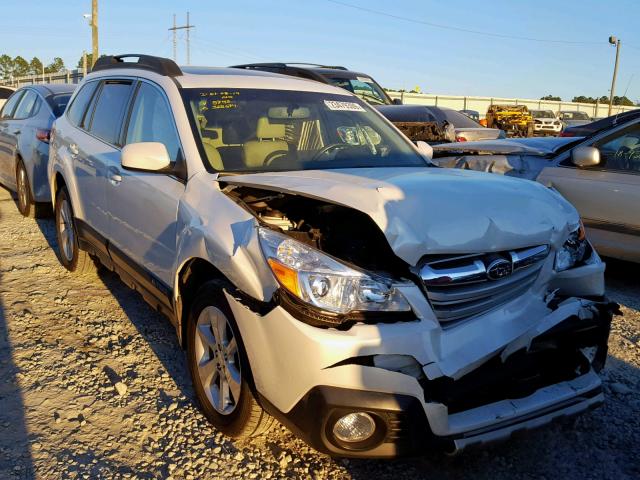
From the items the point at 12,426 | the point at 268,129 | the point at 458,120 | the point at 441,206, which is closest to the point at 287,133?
the point at 268,129

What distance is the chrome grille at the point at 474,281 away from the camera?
2.51 meters

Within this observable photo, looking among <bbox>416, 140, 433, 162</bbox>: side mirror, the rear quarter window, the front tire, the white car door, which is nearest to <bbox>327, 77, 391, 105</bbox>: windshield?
the rear quarter window

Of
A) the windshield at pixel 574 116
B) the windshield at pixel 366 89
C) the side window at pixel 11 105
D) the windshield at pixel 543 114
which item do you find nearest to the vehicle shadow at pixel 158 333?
the side window at pixel 11 105

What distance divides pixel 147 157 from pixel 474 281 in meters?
1.88

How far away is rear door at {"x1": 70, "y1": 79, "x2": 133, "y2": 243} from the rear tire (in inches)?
21.9

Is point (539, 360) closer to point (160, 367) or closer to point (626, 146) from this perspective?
point (160, 367)

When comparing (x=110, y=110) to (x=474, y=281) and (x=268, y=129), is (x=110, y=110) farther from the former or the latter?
(x=474, y=281)

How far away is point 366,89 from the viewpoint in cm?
1194

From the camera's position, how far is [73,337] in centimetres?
428

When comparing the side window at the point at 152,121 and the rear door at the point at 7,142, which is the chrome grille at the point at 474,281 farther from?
the rear door at the point at 7,142

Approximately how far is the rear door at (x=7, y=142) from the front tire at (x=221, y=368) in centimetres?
626

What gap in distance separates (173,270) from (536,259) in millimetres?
1845

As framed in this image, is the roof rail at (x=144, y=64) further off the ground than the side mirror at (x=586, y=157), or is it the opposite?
the roof rail at (x=144, y=64)

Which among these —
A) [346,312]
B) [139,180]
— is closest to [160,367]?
[139,180]
